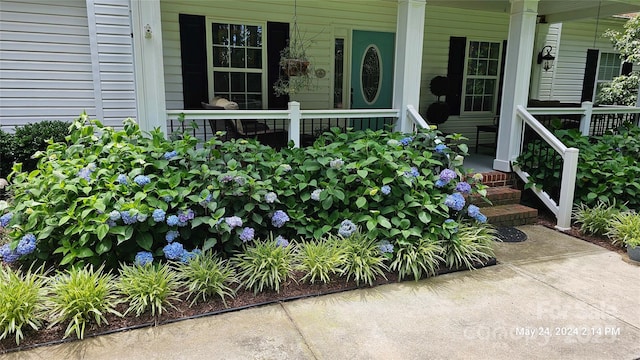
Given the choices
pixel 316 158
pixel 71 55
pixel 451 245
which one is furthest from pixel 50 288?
Answer: pixel 71 55

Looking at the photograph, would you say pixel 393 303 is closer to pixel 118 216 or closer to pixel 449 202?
pixel 449 202

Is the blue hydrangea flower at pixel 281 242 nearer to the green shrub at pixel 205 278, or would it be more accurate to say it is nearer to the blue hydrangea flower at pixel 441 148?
the green shrub at pixel 205 278

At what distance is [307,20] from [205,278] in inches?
194

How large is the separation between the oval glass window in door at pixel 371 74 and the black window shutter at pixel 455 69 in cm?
143

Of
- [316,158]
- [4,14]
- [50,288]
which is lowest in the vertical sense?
[50,288]

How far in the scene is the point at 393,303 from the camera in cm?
301

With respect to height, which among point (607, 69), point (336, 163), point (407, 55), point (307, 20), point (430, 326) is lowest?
point (430, 326)

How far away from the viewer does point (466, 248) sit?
11.8 feet

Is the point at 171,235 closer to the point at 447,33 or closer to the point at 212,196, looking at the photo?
the point at 212,196

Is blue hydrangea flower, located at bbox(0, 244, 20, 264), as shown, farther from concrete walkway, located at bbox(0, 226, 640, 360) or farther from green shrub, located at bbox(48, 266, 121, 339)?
concrete walkway, located at bbox(0, 226, 640, 360)

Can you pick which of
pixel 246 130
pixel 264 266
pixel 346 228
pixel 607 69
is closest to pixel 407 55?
pixel 246 130

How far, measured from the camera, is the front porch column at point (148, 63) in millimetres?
3861

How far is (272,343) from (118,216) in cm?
137

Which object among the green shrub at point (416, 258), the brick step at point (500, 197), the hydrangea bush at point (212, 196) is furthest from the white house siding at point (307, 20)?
the green shrub at point (416, 258)
